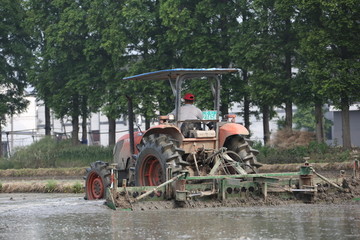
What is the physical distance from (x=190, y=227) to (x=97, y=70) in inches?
1203

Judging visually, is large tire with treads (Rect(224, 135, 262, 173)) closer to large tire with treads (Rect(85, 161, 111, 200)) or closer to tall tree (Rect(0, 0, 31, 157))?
large tire with treads (Rect(85, 161, 111, 200))

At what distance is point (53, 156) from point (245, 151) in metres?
24.7

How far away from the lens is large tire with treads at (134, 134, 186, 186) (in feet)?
50.2

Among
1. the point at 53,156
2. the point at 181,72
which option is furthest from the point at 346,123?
the point at 181,72

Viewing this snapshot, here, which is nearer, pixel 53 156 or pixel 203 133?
pixel 203 133

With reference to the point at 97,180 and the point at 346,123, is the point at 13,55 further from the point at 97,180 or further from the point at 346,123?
the point at 97,180

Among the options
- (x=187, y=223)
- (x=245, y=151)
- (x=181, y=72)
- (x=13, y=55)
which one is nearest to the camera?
(x=187, y=223)

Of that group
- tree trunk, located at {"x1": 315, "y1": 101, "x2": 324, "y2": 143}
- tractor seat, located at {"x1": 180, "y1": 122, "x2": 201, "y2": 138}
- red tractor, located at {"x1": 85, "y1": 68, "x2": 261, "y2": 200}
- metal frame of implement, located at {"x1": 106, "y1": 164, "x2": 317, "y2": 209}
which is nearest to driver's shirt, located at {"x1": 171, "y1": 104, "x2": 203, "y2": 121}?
red tractor, located at {"x1": 85, "y1": 68, "x2": 261, "y2": 200}

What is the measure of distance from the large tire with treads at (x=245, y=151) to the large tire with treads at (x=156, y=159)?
158 cm

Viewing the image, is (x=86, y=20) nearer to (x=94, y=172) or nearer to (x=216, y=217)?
(x=94, y=172)

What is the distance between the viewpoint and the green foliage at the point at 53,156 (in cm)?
3888

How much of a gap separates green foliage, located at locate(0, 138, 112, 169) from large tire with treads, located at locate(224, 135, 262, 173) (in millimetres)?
21951

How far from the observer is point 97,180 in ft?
61.4

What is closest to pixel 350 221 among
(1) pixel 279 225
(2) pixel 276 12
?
(1) pixel 279 225
